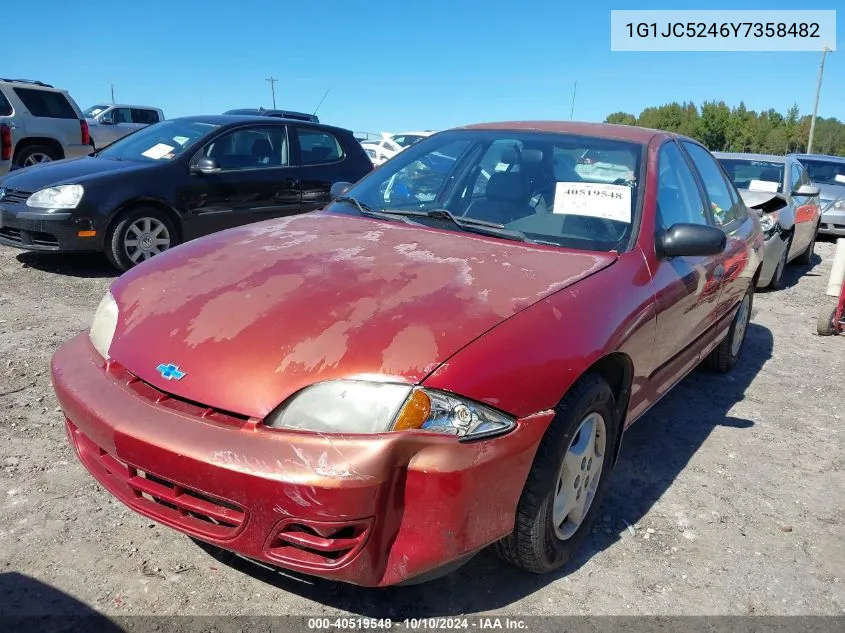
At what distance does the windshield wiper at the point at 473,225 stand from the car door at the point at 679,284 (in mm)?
589

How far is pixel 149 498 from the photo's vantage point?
2.00m

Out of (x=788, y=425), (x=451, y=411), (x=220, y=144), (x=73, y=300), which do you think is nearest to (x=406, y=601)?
(x=451, y=411)

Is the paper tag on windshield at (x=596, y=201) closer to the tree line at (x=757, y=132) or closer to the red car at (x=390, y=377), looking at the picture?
the red car at (x=390, y=377)

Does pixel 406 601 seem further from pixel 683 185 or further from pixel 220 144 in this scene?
pixel 220 144

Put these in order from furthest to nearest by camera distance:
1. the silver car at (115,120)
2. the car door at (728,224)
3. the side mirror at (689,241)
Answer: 1. the silver car at (115,120)
2. the car door at (728,224)
3. the side mirror at (689,241)

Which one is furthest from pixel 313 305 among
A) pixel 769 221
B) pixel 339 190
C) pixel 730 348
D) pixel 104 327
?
pixel 769 221

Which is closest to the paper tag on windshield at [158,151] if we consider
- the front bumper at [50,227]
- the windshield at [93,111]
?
the front bumper at [50,227]

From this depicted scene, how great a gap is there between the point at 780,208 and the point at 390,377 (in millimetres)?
6313

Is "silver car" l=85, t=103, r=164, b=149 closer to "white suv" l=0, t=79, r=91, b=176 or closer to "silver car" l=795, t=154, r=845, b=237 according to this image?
"white suv" l=0, t=79, r=91, b=176

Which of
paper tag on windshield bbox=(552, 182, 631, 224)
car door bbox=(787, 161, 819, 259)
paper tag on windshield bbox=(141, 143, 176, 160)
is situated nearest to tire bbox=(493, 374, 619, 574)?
paper tag on windshield bbox=(552, 182, 631, 224)

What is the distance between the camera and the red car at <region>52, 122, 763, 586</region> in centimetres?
180

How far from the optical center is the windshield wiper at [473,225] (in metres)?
2.86

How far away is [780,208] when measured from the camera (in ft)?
22.4

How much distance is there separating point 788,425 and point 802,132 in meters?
82.0
